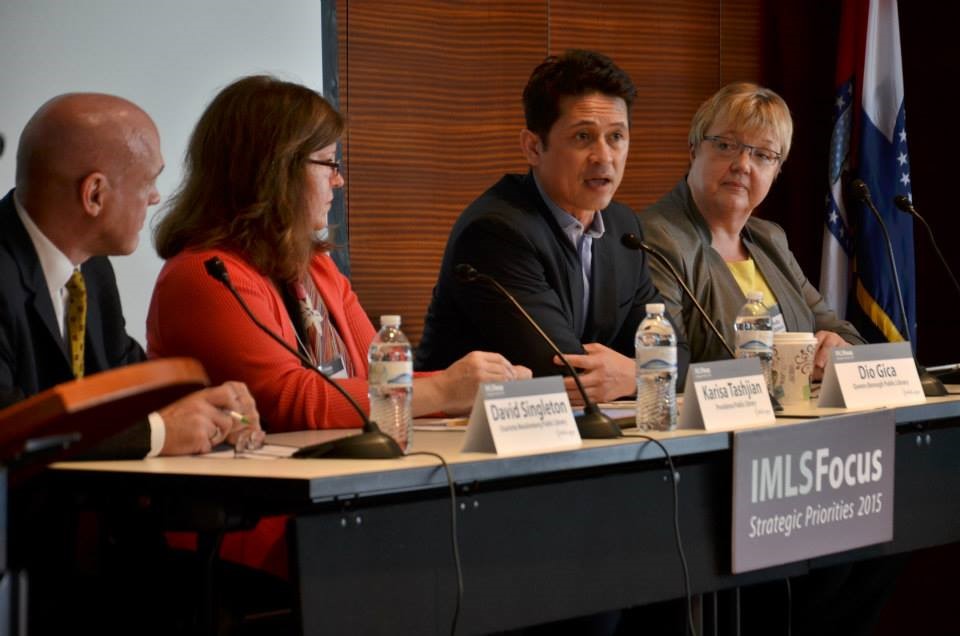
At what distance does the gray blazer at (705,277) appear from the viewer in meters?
3.64

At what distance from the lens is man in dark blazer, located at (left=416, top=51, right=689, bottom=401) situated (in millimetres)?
3170

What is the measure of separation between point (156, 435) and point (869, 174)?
11.2 feet

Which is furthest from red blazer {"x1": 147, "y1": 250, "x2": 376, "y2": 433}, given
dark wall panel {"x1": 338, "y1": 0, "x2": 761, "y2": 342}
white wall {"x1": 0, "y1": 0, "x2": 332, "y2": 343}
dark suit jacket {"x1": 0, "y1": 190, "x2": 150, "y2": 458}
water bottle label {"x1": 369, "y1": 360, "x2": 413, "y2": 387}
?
dark wall panel {"x1": 338, "y1": 0, "x2": 761, "y2": 342}

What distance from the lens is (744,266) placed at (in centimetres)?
384

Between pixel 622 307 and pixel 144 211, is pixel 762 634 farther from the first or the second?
pixel 144 211

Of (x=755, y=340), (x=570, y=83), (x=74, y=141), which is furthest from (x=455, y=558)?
(x=570, y=83)

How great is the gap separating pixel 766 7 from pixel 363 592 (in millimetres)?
3845

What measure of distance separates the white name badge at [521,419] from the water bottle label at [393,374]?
154mm

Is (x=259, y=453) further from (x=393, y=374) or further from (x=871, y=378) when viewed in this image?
(x=871, y=378)

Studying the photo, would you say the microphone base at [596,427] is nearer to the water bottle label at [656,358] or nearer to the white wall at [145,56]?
the water bottle label at [656,358]

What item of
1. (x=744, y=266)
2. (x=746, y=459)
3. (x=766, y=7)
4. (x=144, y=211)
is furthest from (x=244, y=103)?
(x=766, y=7)

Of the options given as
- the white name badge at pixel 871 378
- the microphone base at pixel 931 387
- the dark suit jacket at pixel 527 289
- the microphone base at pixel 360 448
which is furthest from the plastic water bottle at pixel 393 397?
the microphone base at pixel 931 387

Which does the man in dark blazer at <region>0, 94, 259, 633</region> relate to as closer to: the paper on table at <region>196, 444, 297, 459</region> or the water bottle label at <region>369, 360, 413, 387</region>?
the paper on table at <region>196, 444, 297, 459</region>

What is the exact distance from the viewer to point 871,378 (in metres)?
2.79
